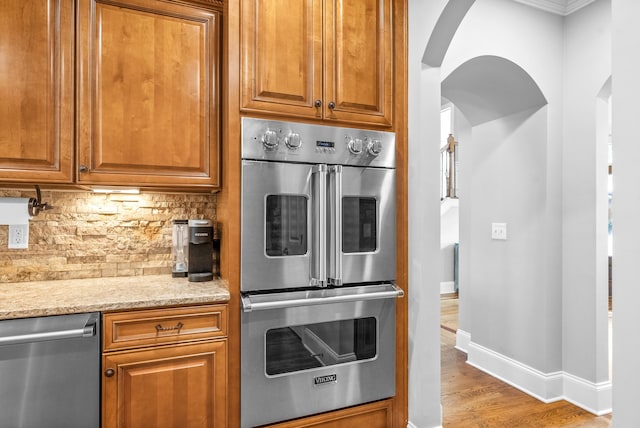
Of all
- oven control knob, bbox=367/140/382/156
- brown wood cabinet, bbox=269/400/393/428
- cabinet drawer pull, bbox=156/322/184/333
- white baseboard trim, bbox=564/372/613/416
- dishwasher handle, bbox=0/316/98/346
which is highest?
oven control knob, bbox=367/140/382/156

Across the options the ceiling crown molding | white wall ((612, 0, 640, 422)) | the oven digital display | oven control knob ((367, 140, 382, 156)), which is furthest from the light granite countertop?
the ceiling crown molding

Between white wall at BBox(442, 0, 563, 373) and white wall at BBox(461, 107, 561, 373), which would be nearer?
white wall at BBox(442, 0, 563, 373)

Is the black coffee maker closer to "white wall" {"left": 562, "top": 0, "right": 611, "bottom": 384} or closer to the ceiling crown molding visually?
"white wall" {"left": 562, "top": 0, "right": 611, "bottom": 384}

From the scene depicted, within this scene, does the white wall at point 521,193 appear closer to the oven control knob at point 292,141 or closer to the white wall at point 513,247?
the white wall at point 513,247

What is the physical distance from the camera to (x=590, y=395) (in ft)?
8.63

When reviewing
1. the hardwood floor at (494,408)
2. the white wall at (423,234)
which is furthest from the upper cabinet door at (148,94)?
the hardwood floor at (494,408)

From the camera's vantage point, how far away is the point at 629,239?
101 cm

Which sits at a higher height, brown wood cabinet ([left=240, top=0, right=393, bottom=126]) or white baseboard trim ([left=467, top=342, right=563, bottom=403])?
brown wood cabinet ([left=240, top=0, right=393, bottom=126])

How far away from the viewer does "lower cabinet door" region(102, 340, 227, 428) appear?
1650mm

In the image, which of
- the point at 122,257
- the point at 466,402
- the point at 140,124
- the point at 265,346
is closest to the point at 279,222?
the point at 265,346

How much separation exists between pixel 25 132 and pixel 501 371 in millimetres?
3509

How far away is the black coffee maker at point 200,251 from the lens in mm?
2086

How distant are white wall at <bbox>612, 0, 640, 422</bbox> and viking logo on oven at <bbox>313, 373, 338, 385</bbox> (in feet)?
4.14

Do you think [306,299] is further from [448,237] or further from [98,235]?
[448,237]
